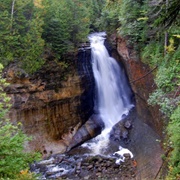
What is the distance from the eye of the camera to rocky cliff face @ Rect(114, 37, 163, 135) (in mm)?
13148

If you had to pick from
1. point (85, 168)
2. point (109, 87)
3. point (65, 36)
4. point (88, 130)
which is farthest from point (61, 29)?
point (85, 168)

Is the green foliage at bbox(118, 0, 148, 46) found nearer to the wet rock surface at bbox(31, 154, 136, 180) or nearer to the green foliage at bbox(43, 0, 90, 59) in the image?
the green foliage at bbox(43, 0, 90, 59)

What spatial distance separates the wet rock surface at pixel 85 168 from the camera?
12.1 meters

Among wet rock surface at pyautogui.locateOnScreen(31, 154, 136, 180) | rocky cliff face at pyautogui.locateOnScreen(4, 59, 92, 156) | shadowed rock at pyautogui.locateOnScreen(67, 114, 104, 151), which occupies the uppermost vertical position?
rocky cliff face at pyautogui.locateOnScreen(4, 59, 92, 156)

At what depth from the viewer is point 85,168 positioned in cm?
1280

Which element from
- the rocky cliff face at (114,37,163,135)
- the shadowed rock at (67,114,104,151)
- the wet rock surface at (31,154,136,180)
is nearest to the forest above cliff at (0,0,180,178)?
the rocky cliff face at (114,37,163,135)

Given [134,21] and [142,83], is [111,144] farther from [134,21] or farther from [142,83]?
[134,21]

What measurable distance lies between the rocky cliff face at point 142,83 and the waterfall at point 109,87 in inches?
68.9

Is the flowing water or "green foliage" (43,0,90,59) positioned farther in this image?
the flowing water

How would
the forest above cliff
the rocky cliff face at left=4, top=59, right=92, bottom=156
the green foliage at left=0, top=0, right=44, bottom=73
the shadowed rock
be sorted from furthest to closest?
the shadowed rock, the rocky cliff face at left=4, top=59, right=92, bottom=156, the green foliage at left=0, top=0, right=44, bottom=73, the forest above cliff

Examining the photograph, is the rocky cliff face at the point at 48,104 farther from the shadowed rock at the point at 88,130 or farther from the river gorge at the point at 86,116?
the shadowed rock at the point at 88,130

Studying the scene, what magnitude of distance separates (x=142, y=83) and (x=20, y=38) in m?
8.84

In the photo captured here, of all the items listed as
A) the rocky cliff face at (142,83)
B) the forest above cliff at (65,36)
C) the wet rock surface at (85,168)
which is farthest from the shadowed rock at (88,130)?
the forest above cliff at (65,36)

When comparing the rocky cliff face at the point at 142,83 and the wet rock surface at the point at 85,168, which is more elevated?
the rocky cliff face at the point at 142,83
